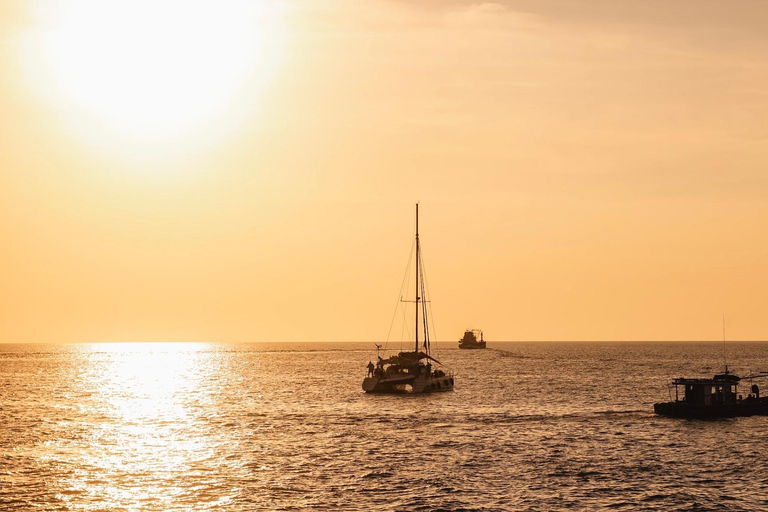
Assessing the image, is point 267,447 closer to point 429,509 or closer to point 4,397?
point 429,509

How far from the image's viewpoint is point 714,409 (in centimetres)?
9088

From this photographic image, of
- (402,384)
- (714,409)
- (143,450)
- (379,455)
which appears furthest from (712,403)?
(143,450)

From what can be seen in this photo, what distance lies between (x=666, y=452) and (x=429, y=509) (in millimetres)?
28800

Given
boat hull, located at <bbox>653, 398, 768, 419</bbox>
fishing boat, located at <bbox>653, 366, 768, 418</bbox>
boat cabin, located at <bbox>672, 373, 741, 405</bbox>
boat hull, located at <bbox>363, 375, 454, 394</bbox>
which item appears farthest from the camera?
boat hull, located at <bbox>363, 375, 454, 394</bbox>

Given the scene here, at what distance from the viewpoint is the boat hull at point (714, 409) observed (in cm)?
9081

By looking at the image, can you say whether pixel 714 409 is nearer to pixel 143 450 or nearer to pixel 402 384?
pixel 402 384

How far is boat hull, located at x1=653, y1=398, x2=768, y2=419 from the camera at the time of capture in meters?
90.8

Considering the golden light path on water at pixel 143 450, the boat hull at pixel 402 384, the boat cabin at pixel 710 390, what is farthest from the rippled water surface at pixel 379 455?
the boat hull at pixel 402 384

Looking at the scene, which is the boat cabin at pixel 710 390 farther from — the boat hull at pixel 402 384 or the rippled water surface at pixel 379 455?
the boat hull at pixel 402 384

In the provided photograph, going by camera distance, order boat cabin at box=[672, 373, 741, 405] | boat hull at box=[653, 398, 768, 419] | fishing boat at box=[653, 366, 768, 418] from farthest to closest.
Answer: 1. boat cabin at box=[672, 373, 741, 405]
2. fishing boat at box=[653, 366, 768, 418]
3. boat hull at box=[653, 398, 768, 419]

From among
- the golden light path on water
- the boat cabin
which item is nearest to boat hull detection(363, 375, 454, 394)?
the golden light path on water

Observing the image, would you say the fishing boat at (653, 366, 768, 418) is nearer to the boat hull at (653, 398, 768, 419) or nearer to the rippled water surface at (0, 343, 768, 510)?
the boat hull at (653, 398, 768, 419)

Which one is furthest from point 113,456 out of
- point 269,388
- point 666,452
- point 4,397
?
point 269,388

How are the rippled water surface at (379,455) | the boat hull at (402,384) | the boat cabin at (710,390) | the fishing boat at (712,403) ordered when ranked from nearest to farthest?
1. the rippled water surface at (379,455)
2. the fishing boat at (712,403)
3. the boat cabin at (710,390)
4. the boat hull at (402,384)
